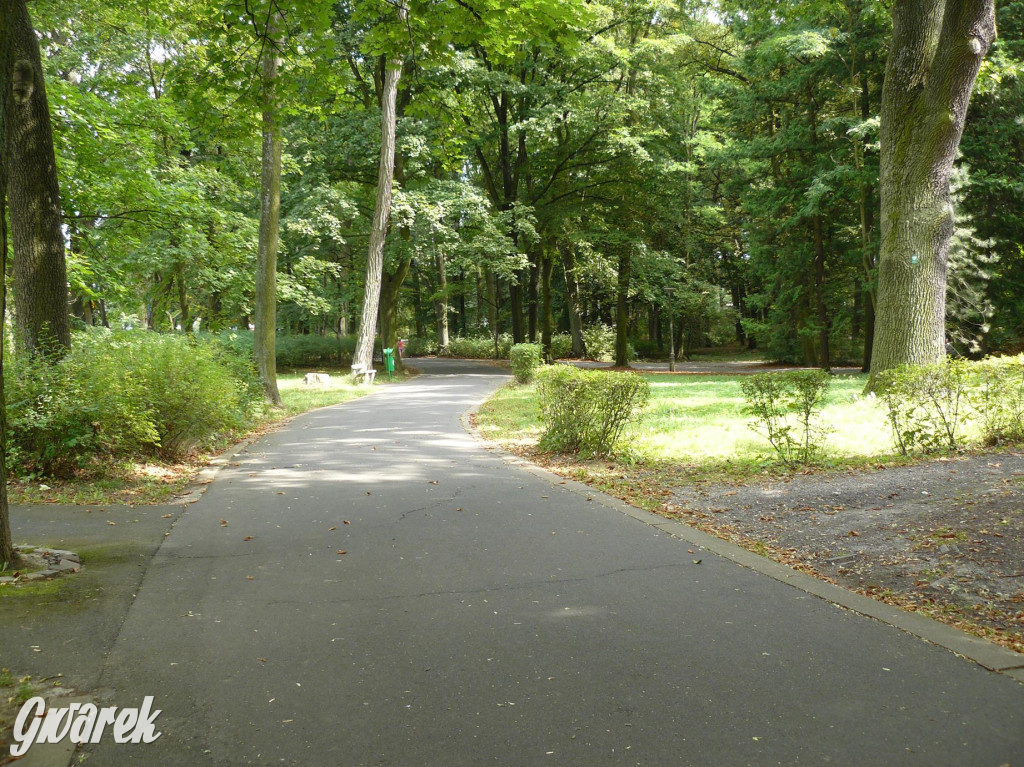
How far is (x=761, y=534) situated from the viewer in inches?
237

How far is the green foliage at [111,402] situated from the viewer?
25.3 feet

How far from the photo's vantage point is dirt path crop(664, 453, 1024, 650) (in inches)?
172

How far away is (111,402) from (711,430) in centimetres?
864

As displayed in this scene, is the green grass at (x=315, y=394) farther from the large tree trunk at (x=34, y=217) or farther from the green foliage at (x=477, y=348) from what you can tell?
the green foliage at (x=477, y=348)

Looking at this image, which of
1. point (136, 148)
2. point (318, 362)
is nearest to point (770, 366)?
point (318, 362)

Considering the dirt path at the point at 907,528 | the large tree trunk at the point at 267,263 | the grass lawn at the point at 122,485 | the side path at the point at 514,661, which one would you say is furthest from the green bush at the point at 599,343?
the side path at the point at 514,661

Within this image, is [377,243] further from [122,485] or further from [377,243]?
[122,485]

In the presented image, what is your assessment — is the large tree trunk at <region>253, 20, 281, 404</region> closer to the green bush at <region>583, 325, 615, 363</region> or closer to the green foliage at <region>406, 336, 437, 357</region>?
the green bush at <region>583, 325, 615, 363</region>

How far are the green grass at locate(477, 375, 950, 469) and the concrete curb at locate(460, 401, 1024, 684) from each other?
2.66m

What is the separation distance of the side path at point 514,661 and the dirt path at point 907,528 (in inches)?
24.4

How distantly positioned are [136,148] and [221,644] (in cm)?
1477

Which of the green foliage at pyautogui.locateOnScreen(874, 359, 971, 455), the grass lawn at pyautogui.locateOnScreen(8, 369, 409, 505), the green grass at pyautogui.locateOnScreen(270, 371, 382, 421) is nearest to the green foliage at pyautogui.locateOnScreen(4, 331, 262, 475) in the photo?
the grass lawn at pyautogui.locateOnScreen(8, 369, 409, 505)

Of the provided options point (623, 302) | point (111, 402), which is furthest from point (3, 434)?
point (623, 302)

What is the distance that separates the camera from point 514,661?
11.7 ft
